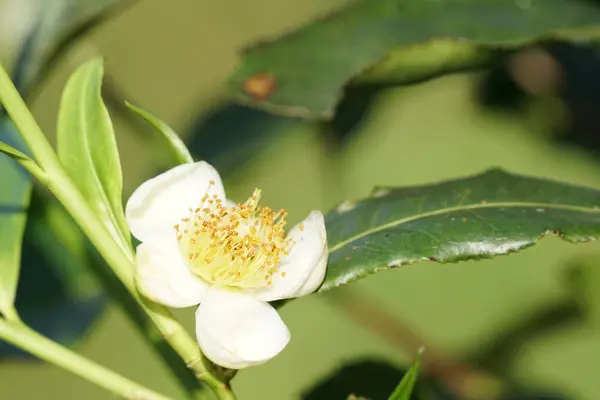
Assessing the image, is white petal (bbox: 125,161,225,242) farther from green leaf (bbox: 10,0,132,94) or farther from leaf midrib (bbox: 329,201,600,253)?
green leaf (bbox: 10,0,132,94)

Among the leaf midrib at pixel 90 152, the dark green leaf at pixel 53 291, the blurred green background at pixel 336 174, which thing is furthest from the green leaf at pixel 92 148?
the blurred green background at pixel 336 174

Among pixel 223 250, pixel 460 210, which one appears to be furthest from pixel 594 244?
pixel 223 250

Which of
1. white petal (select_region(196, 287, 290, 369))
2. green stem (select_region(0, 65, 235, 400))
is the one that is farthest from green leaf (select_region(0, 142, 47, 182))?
white petal (select_region(196, 287, 290, 369))

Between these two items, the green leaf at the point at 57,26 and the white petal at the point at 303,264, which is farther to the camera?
the green leaf at the point at 57,26

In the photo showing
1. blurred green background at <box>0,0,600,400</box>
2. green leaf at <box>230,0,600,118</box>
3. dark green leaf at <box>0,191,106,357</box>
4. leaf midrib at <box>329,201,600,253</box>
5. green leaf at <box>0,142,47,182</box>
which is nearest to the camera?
green leaf at <box>0,142,47,182</box>

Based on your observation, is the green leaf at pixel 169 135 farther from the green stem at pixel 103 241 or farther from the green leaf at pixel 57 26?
the green leaf at pixel 57 26

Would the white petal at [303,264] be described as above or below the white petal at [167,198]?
below

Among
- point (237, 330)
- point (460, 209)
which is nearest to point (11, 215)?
point (237, 330)

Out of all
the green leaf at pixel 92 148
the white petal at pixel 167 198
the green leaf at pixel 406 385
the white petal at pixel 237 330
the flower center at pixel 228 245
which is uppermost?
the green leaf at pixel 92 148
